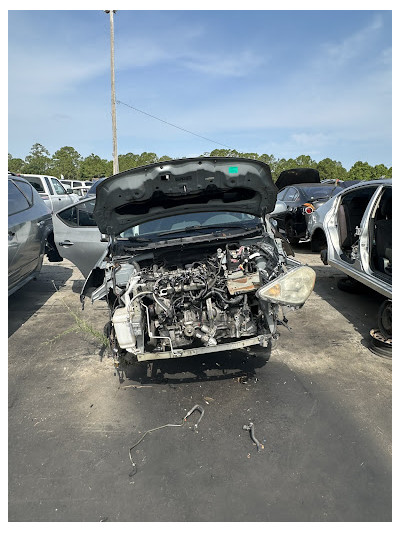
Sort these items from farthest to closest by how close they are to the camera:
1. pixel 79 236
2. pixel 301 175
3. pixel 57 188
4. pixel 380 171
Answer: pixel 380 171 → pixel 301 175 → pixel 57 188 → pixel 79 236

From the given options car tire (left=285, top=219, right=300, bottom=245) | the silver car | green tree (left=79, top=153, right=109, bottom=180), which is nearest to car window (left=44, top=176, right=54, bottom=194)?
the silver car

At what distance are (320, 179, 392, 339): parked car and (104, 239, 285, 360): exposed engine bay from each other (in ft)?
5.27

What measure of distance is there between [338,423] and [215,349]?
1132mm

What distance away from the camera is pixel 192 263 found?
3.71 meters

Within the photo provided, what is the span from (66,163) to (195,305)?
40518mm

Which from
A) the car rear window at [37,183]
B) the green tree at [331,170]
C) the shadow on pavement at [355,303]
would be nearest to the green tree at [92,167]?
the green tree at [331,170]

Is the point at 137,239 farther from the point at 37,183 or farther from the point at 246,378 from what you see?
the point at 37,183

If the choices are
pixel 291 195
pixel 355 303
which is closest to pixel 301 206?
pixel 291 195

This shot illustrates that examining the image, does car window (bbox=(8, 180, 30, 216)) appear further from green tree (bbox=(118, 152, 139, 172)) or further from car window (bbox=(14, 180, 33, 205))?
green tree (bbox=(118, 152, 139, 172))

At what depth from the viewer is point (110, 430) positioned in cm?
284

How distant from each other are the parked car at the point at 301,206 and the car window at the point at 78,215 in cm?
442

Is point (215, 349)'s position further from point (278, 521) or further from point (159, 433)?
point (278, 521)

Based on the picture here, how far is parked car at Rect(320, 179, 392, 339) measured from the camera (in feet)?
13.7

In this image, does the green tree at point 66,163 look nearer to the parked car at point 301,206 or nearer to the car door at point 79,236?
the parked car at point 301,206
